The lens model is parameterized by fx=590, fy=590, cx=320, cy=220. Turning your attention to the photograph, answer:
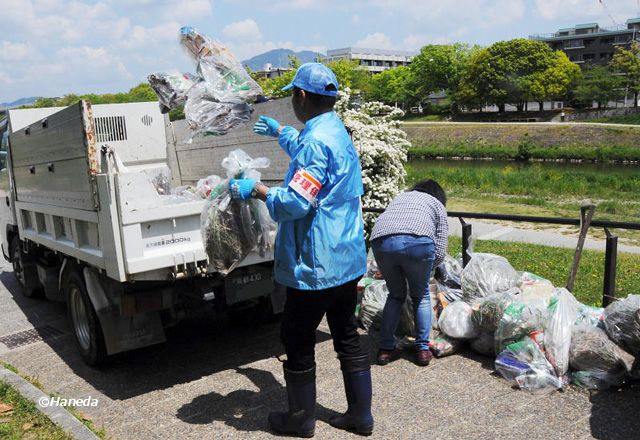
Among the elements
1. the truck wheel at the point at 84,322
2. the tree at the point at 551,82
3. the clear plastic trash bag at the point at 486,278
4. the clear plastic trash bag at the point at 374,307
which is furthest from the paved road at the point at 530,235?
the tree at the point at 551,82

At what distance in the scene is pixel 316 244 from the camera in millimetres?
3324

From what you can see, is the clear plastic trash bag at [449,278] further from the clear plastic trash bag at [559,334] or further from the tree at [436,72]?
the tree at [436,72]

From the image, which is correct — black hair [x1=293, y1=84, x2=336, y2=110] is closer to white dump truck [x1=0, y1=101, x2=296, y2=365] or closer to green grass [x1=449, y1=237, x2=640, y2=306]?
white dump truck [x1=0, y1=101, x2=296, y2=365]

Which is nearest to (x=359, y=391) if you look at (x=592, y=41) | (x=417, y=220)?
(x=417, y=220)

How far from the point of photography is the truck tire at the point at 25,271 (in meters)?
7.45

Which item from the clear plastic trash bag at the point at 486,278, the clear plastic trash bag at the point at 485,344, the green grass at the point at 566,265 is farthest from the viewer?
the green grass at the point at 566,265

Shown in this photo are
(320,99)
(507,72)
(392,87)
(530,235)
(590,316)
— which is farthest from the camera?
(392,87)

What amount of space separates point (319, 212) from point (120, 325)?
2301 millimetres

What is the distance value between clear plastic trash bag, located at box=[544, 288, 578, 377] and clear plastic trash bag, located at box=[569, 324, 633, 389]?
0.07 m

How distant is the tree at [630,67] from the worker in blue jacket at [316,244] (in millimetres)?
63672

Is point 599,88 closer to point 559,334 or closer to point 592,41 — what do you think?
point 592,41

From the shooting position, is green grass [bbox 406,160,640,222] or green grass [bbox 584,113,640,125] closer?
green grass [bbox 406,160,640,222]

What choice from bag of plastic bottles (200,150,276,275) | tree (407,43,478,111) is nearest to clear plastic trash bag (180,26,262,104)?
bag of plastic bottles (200,150,276,275)

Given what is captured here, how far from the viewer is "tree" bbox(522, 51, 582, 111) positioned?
210 ft
